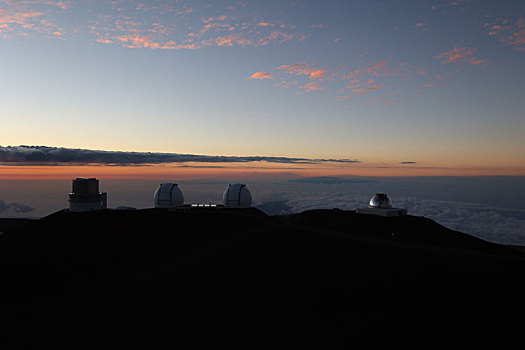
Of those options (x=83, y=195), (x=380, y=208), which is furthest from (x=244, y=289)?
(x=83, y=195)

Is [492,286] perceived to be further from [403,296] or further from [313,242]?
[313,242]

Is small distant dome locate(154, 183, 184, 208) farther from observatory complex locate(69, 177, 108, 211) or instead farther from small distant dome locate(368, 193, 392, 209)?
small distant dome locate(368, 193, 392, 209)

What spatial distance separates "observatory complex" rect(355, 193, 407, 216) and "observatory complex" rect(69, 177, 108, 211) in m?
40.7

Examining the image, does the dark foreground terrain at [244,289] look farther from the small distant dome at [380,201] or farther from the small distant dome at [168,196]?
the small distant dome at [168,196]

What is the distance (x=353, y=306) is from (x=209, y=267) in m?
11.2

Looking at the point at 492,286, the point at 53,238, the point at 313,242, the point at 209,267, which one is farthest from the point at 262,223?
the point at 492,286

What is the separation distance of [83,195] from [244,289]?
4112 cm

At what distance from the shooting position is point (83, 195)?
54719 millimetres

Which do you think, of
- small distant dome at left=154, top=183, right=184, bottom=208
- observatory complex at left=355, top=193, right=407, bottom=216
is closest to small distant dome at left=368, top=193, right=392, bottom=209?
observatory complex at left=355, top=193, right=407, bottom=216

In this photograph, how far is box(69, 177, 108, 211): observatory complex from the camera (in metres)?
54.7

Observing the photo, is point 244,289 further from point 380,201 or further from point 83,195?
point 83,195

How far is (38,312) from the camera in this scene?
20078 mm

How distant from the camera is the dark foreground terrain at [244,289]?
17.3 metres

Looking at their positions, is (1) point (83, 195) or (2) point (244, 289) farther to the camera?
(1) point (83, 195)
